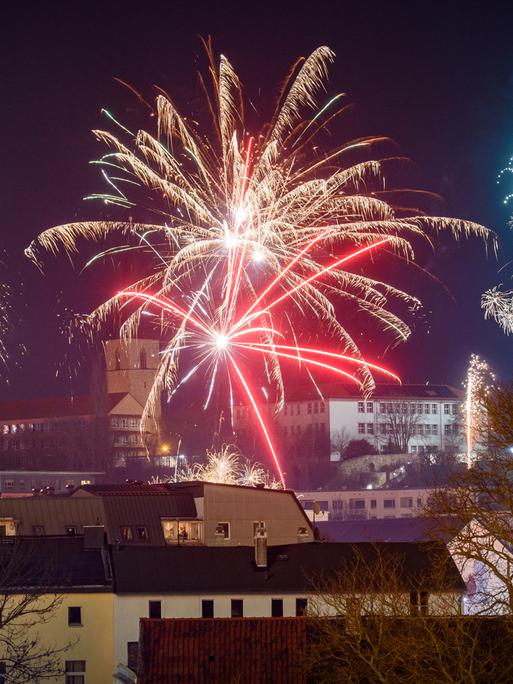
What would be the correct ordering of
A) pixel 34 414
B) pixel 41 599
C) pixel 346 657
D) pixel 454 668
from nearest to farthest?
pixel 454 668 → pixel 346 657 → pixel 41 599 → pixel 34 414

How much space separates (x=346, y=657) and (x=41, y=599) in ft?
68.0

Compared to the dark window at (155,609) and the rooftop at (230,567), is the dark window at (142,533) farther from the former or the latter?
the dark window at (155,609)

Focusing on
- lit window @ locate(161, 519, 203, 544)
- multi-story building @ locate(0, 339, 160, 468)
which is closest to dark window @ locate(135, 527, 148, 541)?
lit window @ locate(161, 519, 203, 544)

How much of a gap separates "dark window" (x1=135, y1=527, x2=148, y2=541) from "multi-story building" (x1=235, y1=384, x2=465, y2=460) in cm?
9501

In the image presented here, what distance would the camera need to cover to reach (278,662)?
1521 inches

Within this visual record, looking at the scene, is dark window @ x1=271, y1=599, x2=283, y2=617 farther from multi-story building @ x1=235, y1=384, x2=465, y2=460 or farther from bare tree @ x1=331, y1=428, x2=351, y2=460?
multi-story building @ x1=235, y1=384, x2=465, y2=460

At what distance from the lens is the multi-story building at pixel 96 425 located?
531 ft

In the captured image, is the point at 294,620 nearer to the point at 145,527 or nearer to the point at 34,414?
the point at 145,527

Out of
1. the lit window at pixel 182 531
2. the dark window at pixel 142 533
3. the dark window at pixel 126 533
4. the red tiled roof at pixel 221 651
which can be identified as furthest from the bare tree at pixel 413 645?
the lit window at pixel 182 531

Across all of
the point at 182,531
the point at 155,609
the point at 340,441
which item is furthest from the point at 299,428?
the point at 155,609

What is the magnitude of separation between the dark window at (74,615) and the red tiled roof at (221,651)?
13.1 metres

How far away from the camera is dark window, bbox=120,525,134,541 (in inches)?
2630

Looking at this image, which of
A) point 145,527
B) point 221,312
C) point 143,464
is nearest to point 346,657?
point 221,312

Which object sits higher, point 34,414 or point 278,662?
point 34,414
